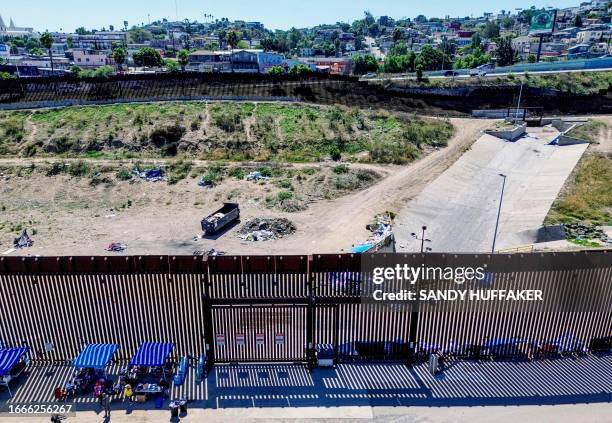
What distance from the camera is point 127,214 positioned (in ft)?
126

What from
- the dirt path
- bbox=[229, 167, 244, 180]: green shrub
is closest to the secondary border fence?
the dirt path

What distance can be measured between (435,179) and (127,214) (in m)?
28.8

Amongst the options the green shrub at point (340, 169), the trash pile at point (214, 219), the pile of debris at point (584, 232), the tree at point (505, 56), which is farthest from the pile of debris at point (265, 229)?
the tree at point (505, 56)

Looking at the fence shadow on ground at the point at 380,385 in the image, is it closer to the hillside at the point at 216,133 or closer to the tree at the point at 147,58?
the hillside at the point at 216,133

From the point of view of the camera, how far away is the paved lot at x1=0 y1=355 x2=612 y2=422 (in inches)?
576

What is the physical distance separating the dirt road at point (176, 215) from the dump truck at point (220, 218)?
0.87 meters

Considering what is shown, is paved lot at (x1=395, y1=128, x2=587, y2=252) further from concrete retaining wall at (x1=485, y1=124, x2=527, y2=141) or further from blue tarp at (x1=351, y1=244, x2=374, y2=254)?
blue tarp at (x1=351, y1=244, x2=374, y2=254)

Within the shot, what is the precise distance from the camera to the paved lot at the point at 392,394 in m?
14.6

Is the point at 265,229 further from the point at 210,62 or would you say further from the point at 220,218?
the point at 210,62

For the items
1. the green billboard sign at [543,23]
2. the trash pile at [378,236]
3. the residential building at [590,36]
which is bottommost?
the trash pile at [378,236]

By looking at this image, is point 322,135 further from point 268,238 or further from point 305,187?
point 268,238

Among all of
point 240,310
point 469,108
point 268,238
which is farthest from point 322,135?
point 240,310

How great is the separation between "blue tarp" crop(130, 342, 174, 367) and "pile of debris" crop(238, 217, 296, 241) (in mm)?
17397

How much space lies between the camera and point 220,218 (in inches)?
1341
